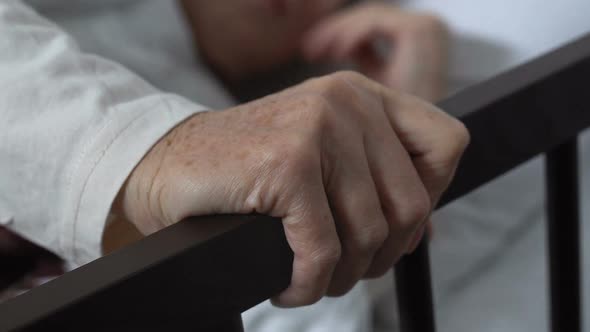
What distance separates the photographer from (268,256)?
11.4 inches

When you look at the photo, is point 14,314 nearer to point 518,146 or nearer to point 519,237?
point 518,146

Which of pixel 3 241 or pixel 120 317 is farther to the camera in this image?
pixel 3 241

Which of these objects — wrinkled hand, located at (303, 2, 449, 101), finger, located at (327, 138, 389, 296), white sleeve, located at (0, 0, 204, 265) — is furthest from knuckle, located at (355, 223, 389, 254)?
wrinkled hand, located at (303, 2, 449, 101)

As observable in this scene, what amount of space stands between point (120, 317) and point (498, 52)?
633 millimetres

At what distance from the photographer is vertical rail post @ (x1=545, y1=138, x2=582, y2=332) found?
0.43 meters

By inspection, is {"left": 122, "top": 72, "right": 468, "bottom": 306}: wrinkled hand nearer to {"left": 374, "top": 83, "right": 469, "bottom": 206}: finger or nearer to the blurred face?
{"left": 374, "top": 83, "right": 469, "bottom": 206}: finger

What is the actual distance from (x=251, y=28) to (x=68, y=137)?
52 centimetres

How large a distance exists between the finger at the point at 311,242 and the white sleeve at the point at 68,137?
8 centimetres

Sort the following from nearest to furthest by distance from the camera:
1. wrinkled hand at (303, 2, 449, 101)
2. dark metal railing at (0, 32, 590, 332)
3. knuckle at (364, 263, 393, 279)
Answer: dark metal railing at (0, 32, 590, 332)
knuckle at (364, 263, 393, 279)
wrinkled hand at (303, 2, 449, 101)

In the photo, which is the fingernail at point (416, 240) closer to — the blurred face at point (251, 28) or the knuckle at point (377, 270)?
the knuckle at point (377, 270)

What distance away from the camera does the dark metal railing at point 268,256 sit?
24 cm

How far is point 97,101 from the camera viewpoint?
34 centimetres

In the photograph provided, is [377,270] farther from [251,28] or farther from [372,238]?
[251,28]

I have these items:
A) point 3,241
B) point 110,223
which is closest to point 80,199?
point 110,223
